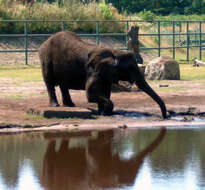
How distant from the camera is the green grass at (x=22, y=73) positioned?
71.0ft

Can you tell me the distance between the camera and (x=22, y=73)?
23.8 meters

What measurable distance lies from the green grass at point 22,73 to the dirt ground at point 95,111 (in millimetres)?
2935

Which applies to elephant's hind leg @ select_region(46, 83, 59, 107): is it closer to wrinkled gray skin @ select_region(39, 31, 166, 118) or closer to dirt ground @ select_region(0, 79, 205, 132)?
wrinkled gray skin @ select_region(39, 31, 166, 118)

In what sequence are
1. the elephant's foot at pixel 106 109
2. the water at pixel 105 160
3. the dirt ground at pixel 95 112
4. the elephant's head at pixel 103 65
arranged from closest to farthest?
the water at pixel 105 160, the dirt ground at pixel 95 112, the elephant's head at pixel 103 65, the elephant's foot at pixel 106 109

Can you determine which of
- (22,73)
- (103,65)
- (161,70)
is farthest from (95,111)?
(22,73)

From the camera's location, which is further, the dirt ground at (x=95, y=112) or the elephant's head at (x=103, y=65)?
the elephant's head at (x=103, y=65)

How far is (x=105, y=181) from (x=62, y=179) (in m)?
0.58

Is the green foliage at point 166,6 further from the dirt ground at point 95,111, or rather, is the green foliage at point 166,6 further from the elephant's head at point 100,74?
the elephant's head at point 100,74

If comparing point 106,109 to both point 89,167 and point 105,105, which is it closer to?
point 105,105

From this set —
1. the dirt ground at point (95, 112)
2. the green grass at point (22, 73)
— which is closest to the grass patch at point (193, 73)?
the dirt ground at point (95, 112)

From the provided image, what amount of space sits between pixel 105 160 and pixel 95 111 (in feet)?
14.7

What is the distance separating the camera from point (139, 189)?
769cm

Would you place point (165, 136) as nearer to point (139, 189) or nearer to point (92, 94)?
point (92, 94)

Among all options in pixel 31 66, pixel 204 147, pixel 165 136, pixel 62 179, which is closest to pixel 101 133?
pixel 165 136
